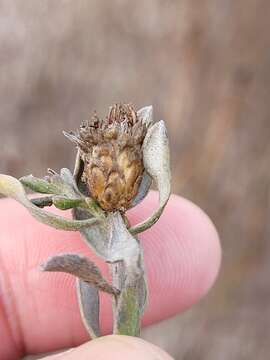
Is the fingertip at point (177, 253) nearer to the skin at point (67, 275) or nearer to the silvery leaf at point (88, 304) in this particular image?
the skin at point (67, 275)

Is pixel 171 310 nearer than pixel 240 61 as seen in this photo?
Yes

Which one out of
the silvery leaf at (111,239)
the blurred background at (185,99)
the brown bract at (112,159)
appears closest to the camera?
the silvery leaf at (111,239)

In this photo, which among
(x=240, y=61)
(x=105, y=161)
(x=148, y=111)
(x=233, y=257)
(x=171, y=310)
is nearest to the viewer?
(x=105, y=161)

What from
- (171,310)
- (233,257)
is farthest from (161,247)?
(233,257)

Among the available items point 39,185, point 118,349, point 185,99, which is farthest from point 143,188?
point 185,99

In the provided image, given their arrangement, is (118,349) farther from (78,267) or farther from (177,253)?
(177,253)

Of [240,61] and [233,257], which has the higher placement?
[240,61]

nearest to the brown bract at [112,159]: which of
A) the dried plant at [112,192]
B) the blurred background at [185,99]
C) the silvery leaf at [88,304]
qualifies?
the dried plant at [112,192]

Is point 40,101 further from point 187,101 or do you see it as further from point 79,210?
point 79,210
